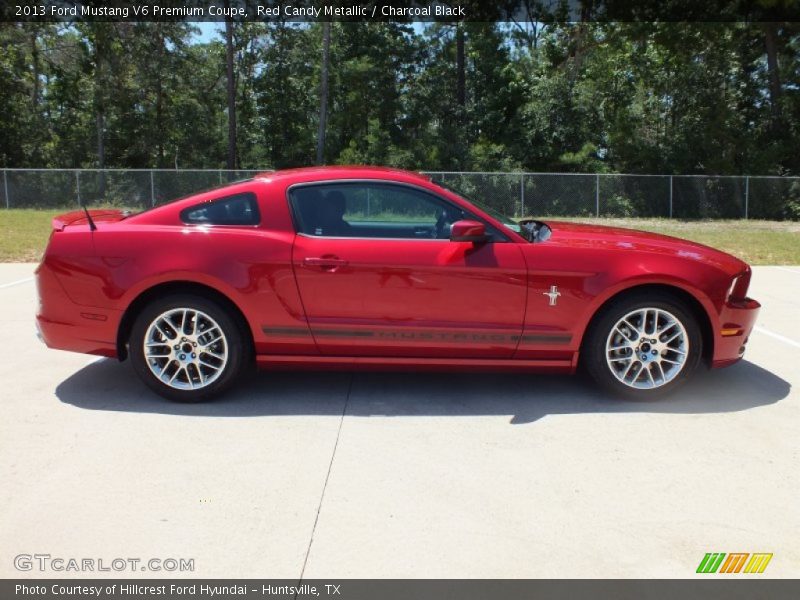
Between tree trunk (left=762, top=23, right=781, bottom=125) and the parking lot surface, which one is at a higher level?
tree trunk (left=762, top=23, right=781, bottom=125)

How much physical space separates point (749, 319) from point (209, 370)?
147 inches

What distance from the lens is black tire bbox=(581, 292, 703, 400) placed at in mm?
4637

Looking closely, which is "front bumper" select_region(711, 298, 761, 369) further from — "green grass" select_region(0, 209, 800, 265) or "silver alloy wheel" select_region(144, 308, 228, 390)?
"green grass" select_region(0, 209, 800, 265)

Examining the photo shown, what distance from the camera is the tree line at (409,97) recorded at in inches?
1009

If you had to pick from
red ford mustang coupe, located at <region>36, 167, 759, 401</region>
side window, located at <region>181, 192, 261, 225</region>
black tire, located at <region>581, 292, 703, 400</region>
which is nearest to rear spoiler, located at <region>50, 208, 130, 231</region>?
red ford mustang coupe, located at <region>36, 167, 759, 401</region>

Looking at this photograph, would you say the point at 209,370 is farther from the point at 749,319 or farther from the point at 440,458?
the point at 749,319

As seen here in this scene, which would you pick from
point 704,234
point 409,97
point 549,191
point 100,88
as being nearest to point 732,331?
point 704,234

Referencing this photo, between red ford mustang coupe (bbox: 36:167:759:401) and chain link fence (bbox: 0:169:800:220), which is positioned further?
chain link fence (bbox: 0:169:800:220)

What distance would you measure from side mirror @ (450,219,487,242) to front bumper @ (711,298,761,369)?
1752 mm

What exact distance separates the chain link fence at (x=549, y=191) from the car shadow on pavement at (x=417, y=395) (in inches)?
654

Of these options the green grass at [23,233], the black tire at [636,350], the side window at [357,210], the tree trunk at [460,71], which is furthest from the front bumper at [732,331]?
the tree trunk at [460,71]

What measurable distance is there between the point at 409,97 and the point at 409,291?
25976 mm
